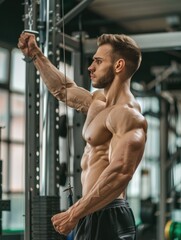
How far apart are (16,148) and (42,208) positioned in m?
4.44

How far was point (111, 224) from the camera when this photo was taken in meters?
2.83

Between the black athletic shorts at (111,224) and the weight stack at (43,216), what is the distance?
466mm

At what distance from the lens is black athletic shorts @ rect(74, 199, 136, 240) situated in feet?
9.25

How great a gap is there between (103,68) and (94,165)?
41cm

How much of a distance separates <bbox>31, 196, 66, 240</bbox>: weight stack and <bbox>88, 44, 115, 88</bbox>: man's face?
760 mm

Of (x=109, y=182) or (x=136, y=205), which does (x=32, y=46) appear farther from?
(x=136, y=205)

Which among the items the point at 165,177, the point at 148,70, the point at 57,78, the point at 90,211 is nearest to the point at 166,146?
the point at 165,177

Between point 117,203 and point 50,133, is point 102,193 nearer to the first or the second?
point 117,203

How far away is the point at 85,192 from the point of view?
9.29ft

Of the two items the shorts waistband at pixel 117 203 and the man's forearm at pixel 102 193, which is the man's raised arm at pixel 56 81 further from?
the man's forearm at pixel 102 193

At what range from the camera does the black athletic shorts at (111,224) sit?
9.25 ft

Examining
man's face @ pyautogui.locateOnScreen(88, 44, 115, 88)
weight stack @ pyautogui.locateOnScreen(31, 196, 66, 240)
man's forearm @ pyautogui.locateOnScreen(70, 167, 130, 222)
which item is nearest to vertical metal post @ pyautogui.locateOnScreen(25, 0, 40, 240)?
weight stack @ pyautogui.locateOnScreen(31, 196, 66, 240)

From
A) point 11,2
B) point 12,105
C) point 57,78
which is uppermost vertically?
point 11,2

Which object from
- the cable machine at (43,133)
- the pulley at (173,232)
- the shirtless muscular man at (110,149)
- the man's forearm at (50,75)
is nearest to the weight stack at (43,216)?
the cable machine at (43,133)
